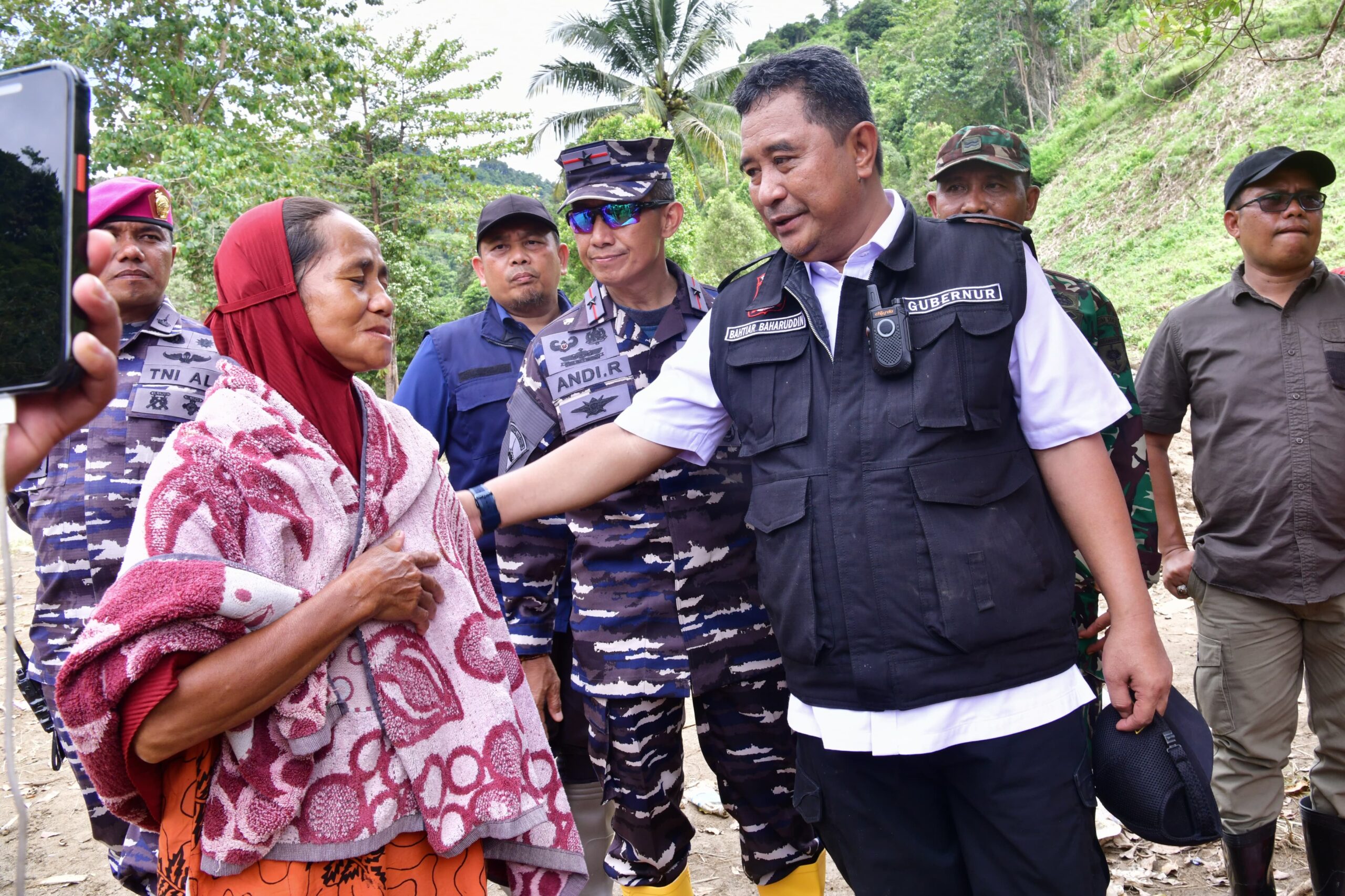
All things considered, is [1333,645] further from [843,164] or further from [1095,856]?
[843,164]

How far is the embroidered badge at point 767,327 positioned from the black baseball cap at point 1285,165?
7.09 ft

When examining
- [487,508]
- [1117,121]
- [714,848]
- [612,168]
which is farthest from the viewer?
[1117,121]

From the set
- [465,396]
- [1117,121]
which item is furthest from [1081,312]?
[1117,121]

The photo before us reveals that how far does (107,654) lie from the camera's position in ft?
5.25

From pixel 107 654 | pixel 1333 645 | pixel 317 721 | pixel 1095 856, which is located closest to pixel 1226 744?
pixel 1333 645

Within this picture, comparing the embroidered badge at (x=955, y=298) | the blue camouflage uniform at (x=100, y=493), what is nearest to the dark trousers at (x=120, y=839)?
the blue camouflage uniform at (x=100, y=493)

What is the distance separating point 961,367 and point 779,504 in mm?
498

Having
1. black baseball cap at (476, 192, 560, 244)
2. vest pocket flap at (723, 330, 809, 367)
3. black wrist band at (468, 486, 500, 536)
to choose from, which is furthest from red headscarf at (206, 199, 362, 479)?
black baseball cap at (476, 192, 560, 244)

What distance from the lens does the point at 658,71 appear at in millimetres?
27375

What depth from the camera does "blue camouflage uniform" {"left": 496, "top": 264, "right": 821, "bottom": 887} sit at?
3000 mm

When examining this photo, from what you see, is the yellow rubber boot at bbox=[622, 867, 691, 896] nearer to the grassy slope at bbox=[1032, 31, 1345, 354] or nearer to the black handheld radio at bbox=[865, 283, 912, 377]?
the black handheld radio at bbox=[865, 283, 912, 377]

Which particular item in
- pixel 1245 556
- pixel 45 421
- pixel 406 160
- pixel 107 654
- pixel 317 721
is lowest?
pixel 1245 556

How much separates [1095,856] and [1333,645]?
6.06 feet

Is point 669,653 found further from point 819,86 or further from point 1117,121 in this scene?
point 1117,121
